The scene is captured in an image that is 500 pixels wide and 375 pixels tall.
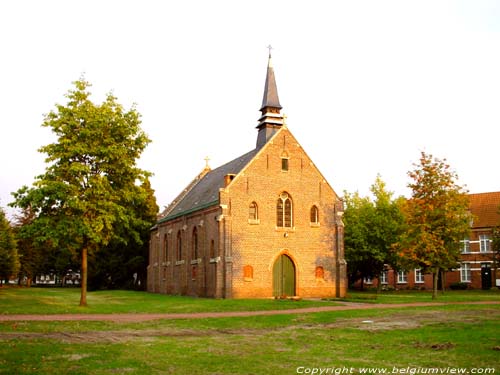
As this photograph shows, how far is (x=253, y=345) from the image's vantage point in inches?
600

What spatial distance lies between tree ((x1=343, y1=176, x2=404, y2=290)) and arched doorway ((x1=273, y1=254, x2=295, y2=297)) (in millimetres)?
12951

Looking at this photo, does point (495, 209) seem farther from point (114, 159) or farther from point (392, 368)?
point (392, 368)

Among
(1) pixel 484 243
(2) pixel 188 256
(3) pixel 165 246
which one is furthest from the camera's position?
(1) pixel 484 243

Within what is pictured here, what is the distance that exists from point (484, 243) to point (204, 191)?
33222mm

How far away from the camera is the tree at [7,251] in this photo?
63.6m

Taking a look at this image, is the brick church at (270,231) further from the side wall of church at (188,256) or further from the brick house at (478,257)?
the brick house at (478,257)

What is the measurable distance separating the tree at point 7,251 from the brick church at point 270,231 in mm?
27376

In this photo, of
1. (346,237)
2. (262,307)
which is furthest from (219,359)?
(346,237)

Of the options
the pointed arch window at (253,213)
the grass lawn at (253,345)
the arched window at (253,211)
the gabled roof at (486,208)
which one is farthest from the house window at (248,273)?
the gabled roof at (486,208)

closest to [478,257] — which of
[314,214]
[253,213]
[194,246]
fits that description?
[314,214]

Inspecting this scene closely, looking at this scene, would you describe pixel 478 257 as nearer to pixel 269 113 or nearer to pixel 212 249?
pixel 269 113

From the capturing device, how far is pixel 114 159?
32844mm

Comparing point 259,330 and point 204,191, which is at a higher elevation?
point 204,191

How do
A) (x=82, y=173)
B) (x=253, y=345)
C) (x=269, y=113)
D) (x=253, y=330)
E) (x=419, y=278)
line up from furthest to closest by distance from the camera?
(x=419, y=278) < (x=269, y=113) < (x=82, y=173) < (x=253, y=330) < (x=253, y=345)
